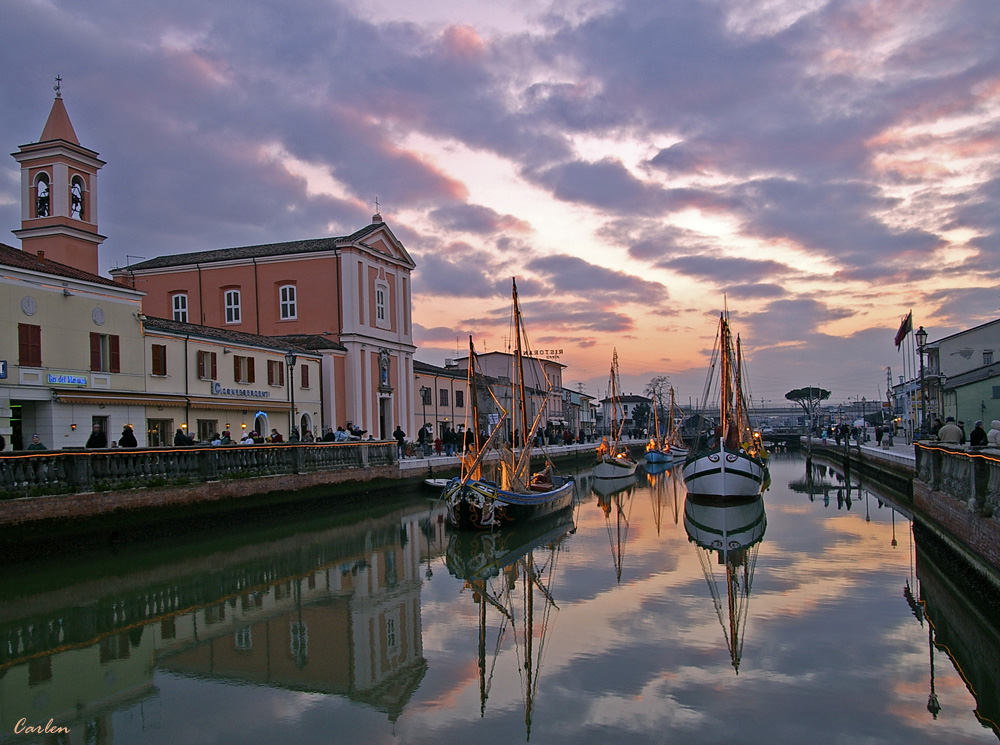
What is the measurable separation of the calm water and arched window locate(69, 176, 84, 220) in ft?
70.1

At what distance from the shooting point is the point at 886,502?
34.8m

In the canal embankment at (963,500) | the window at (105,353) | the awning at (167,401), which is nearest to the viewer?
the canal embankment at (963,500)

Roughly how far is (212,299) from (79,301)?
23.5 metres

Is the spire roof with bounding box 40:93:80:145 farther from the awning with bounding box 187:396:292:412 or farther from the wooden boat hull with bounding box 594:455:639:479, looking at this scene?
the wooden boat hull with bounding box 594:455:639:479

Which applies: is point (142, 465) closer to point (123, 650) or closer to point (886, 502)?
point (123, 650)

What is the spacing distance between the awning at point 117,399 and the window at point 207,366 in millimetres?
1952

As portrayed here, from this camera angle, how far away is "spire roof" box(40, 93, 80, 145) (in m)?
38.3

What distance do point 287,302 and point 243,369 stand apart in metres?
13.0

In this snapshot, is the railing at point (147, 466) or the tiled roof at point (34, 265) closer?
the railing at point (147, 466)

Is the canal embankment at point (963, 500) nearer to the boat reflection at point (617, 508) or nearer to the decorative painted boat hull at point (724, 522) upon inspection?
the decorative painted boat hull at point (724, 522)

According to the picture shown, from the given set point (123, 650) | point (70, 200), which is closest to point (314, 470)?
point (70, 200)

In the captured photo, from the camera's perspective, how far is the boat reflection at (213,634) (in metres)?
11.3

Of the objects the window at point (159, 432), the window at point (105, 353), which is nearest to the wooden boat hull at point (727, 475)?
the window at point (159, 432)

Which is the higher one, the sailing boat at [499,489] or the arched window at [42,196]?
the arched window at [42,196]
